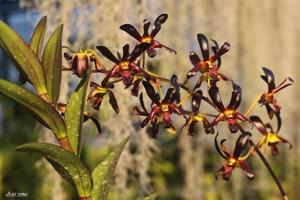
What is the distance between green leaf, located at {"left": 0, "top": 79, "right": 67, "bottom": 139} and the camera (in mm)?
770

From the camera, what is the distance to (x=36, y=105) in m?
0.78

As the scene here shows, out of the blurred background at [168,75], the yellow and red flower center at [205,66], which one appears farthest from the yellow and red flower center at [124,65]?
the blurred background at [168,75]

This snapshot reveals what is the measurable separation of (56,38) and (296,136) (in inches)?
159

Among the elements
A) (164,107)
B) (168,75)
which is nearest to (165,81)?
(164,107)

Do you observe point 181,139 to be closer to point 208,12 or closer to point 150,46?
point 208,12

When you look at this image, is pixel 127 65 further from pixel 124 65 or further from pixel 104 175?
pixel 104 175

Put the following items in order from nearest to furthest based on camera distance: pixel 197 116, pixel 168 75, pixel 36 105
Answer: pixel 36 105
pixel 197 116
pixel 168 75

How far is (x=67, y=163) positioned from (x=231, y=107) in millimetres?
228

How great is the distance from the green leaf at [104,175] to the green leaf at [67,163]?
0.01 metres

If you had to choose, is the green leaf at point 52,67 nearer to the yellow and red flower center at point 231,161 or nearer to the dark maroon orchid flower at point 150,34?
the dark maroon orchid flower at point 150,34

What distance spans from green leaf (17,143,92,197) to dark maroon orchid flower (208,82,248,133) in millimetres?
187

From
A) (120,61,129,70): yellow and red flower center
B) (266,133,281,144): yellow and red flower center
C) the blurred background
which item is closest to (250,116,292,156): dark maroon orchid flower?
(266,133,281,144): yellow and red flower center

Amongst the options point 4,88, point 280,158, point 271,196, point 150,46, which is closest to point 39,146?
point 4,88

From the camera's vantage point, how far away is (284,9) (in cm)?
419
